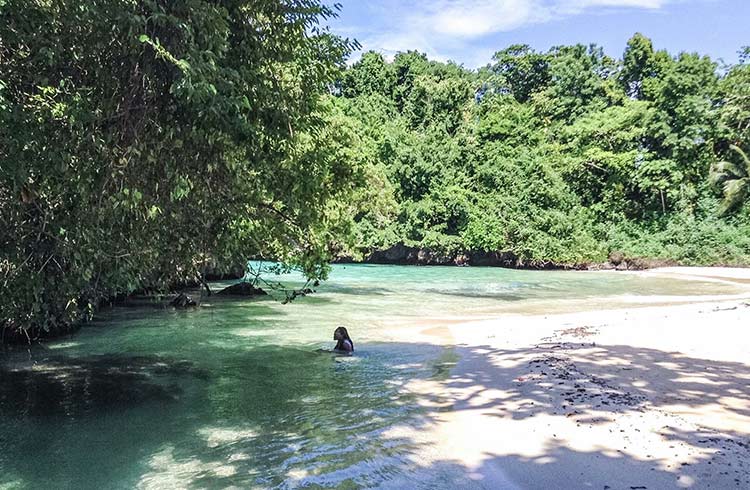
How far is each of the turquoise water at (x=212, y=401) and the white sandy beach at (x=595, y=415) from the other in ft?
1.88

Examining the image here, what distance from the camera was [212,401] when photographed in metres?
8.74

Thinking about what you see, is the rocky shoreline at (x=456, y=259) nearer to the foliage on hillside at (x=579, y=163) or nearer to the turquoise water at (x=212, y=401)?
the foliage on hillside at (x=579, y=163)

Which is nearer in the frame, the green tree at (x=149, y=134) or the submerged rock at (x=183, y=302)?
the green tree at (x=149, y=134)

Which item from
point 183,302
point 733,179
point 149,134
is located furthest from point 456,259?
point 149,134

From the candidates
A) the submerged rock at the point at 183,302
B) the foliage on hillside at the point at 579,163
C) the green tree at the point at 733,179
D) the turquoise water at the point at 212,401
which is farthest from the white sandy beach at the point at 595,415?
the green tree at the point at 733,179

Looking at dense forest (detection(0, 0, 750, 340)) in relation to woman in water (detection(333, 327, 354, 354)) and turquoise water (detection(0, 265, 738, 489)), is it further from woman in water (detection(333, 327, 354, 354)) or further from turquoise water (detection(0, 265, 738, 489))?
woman in water (detection(333, 327, 354, 354))

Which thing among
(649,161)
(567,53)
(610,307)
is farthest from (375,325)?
(567,53)

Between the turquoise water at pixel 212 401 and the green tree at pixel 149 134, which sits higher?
the green tree at pixel 149 134

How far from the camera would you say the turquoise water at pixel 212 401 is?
6.05m

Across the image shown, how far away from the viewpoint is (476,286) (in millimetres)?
31188

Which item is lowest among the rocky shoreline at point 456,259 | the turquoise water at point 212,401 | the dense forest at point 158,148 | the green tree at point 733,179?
the turquoise water at point 212,401

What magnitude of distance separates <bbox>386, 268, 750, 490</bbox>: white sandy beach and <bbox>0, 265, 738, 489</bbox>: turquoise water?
0.57 meters

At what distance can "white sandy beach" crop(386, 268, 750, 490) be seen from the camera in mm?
5258

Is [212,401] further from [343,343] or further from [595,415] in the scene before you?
[595,415]
